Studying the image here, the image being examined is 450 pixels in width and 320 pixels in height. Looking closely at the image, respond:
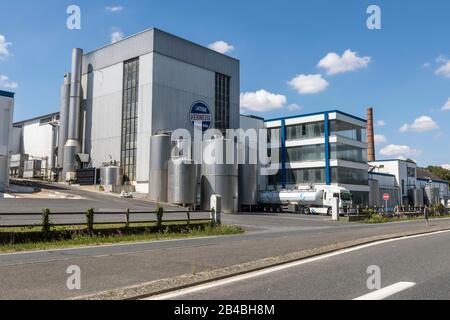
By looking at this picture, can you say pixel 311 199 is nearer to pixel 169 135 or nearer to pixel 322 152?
pixel 322 152

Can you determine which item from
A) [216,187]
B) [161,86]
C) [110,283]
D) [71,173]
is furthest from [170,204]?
[110,283]

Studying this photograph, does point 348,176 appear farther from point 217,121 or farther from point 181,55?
point 181,55

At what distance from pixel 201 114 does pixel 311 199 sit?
59.2 feet

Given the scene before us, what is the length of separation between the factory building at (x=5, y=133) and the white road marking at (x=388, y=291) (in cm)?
3963

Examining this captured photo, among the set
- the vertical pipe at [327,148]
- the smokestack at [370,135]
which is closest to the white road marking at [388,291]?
the vertical pipe at [327,148]

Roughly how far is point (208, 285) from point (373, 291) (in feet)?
9.71

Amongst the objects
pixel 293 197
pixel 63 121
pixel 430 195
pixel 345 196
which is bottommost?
pixel 293 197

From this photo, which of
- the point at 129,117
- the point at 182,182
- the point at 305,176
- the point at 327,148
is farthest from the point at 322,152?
the point at 129,117

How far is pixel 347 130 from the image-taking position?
65125mm

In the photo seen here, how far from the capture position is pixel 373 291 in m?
7.58

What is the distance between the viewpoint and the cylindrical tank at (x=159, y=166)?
157 feet

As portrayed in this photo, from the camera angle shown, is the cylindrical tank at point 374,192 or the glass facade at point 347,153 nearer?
the glass facade at point 347,153

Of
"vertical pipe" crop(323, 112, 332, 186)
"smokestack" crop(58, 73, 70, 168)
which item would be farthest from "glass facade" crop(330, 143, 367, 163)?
"smokestack" crop(58, 73, 70, 168)

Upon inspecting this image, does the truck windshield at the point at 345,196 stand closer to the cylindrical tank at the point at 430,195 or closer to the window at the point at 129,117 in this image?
the window at the point at 129,117
